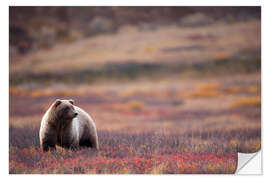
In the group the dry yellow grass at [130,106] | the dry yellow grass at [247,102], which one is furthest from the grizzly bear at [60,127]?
the dry yellow grass at [247,102]

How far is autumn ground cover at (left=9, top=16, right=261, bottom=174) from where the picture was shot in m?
6.48

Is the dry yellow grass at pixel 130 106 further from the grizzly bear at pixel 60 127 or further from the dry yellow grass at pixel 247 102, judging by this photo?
the dry yellow grass at pixel 247 102

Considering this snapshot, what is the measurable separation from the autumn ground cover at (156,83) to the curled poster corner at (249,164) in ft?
1.49

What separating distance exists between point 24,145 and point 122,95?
216cm

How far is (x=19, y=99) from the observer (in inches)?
256

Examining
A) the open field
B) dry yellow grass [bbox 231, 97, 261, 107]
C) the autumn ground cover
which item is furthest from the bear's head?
dry yellow grass [bbox 231, 97, 261, 107]

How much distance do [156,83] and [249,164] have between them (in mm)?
2414

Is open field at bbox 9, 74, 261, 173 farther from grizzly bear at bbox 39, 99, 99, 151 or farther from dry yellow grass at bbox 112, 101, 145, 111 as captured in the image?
grizzly bear at bbox 39, 99, 99, 151

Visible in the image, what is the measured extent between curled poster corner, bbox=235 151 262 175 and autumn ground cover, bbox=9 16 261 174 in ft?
1.49

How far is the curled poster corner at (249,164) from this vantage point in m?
5.68

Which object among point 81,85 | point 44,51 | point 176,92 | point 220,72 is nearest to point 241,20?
point 220,72
